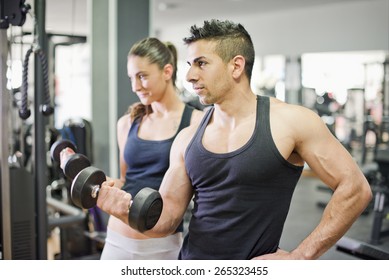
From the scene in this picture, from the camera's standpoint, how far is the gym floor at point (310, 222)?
2.01m

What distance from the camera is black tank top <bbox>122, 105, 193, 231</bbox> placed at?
162 centimetres

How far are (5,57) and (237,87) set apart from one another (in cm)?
98

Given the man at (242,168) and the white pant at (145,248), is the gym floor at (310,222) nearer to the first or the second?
the white pant at (145,248)

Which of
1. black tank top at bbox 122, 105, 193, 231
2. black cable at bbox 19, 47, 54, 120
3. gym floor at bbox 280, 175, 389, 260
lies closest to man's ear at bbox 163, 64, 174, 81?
black tank top at bbox 122, 105, 193, 231

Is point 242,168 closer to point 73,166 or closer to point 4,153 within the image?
point 73,166

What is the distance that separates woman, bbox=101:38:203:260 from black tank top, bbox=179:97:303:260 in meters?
0.30

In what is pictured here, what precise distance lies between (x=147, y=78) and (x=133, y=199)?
557 millimetres

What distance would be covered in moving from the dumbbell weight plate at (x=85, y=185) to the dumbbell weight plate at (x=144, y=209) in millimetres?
123

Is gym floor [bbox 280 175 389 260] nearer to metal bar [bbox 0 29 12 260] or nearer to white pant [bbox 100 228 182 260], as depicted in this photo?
white pant [bbox 100 228 182 260]

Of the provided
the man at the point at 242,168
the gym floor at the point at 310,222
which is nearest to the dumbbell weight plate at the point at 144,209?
the man at the point at 242,168

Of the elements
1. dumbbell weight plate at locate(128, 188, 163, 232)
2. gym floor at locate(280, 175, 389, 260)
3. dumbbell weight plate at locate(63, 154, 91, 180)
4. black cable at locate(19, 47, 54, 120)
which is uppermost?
black cable at locate(19, 47, 54, 120)

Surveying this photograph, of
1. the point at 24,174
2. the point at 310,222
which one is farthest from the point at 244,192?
the point at 310,222
